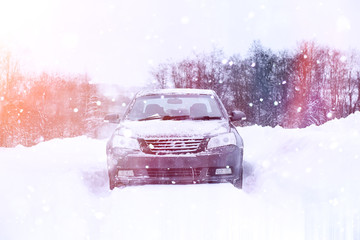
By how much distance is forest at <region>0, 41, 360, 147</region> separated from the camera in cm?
4825

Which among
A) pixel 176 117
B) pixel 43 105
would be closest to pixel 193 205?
pixel 176 117

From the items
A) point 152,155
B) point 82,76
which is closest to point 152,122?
point 152,155

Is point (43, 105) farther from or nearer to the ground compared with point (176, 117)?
nearer to the ground

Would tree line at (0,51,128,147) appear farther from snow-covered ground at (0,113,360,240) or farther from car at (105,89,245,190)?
car at (105,89,245,190)

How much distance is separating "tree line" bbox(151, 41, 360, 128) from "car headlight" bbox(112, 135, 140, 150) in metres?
43.0

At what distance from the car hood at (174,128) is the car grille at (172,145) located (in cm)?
7

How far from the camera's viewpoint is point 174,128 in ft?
20.5

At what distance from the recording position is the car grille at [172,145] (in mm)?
5992

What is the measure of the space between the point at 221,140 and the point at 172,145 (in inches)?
28.4

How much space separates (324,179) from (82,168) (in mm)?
4608

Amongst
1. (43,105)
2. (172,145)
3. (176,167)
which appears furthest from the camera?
(43,105)

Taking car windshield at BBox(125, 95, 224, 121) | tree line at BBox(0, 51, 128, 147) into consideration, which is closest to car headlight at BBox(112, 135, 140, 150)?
car windshield at BBox(125, 95, 224, 121)

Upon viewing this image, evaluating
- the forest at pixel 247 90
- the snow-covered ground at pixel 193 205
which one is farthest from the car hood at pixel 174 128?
the forest at pixel 247 90

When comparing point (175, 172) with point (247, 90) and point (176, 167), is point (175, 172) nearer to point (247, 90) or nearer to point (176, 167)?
point (176, 167)
